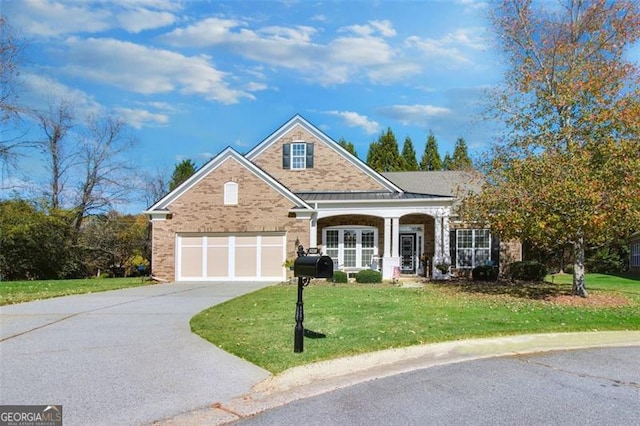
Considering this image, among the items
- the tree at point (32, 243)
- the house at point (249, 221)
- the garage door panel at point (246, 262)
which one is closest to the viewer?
the house at point (249, 221)

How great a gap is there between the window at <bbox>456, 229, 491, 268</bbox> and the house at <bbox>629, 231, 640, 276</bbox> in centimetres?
1226

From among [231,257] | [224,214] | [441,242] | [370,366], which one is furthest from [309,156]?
[370,366]

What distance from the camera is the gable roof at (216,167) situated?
21.8 metres

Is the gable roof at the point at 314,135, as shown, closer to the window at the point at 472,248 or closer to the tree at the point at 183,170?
the window at the point at 472,248

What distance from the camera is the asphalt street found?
4715 mm

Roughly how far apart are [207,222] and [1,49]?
10.3 meters

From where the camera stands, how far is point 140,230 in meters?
34.4

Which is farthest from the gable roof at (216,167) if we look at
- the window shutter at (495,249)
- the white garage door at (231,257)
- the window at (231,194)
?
the window shutter at (495,249)

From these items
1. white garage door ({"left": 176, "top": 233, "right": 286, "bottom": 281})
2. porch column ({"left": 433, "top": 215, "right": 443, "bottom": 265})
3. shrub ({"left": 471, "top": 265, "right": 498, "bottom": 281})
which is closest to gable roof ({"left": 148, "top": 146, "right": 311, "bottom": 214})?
white garage door ({"left": 176, "top": 233, "right": 286, "bottom": 281})

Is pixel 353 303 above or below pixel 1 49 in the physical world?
below

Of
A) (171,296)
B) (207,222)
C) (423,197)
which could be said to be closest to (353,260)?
(423,197)

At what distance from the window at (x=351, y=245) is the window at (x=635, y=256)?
17.3 m

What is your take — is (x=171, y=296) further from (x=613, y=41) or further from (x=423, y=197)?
(x=613, y=41)

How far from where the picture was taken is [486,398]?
5.29 meters
